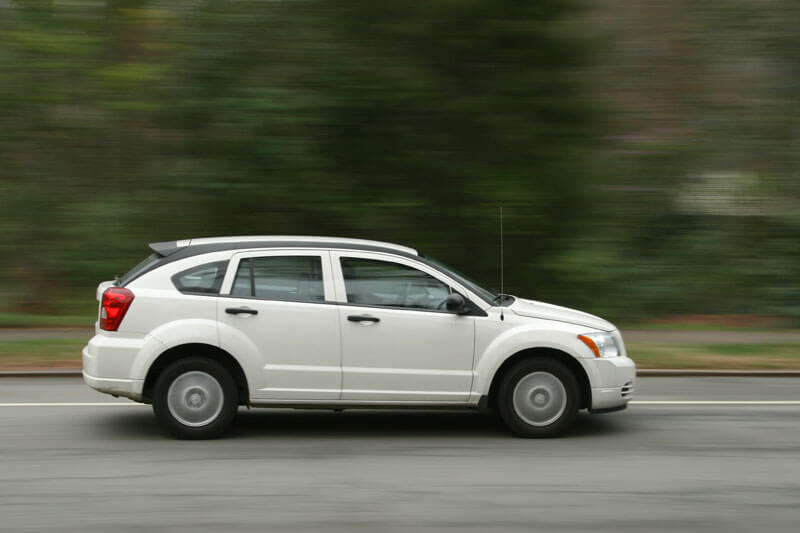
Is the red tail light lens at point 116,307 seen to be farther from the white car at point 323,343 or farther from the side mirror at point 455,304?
the side mirror at point 455,304

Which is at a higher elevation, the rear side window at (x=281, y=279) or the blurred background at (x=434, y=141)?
the blurred background at (x=434, y=141)

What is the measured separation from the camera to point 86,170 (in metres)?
17.7

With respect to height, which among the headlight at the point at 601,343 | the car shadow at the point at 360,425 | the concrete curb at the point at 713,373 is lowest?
the car shadow at the point at 360,425

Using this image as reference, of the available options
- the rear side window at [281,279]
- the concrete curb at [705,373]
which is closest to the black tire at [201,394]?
the rear side window at [281,279]

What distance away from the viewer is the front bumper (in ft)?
27.0

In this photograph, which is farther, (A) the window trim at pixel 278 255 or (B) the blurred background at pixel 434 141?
(B) the blurred background at pixel 434 141

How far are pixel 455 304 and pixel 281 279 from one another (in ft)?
4.72

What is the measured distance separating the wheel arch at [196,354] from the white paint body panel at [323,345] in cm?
7

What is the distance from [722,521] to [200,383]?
13.5 feet

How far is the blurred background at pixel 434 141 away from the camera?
51.0ft

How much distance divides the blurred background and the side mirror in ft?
23.3

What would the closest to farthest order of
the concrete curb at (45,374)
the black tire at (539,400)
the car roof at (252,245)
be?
the black tire at (539,400)
the car roof at (252,245)
the concrete curb at (45,374)

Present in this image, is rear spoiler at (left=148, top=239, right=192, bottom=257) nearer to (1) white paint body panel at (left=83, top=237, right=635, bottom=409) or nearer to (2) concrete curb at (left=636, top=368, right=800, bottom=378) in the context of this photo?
(1) white paint body panel at (left=83, top=237, right=635, bottom=409)

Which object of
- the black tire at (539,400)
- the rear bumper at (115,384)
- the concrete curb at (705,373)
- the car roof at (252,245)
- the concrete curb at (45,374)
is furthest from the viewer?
the concrete curb at (705,373)
